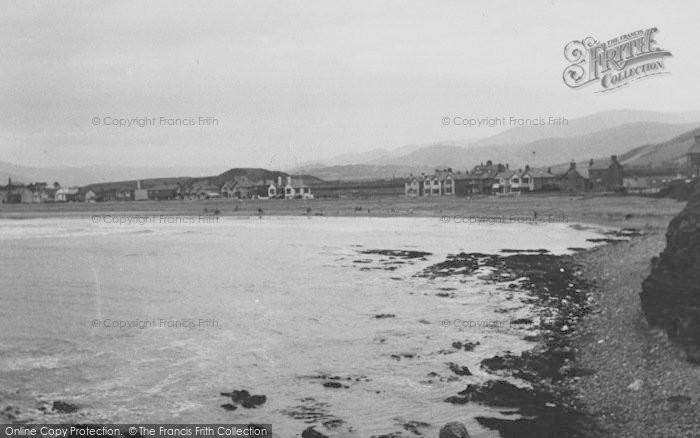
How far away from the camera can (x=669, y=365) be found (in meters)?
12.1

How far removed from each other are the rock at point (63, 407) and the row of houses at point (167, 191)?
113591 millimetres

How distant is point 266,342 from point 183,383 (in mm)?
3989

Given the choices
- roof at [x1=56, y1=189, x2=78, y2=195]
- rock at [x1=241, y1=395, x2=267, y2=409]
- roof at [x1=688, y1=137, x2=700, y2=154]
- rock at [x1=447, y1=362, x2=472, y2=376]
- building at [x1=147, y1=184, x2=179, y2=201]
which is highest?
roof at [x1=688, y1=137, x2=700, y2=154]

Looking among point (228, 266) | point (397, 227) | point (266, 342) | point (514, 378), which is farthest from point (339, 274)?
point (397, 227)

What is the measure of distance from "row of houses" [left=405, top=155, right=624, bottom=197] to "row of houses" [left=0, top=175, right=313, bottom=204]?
28.1 metres

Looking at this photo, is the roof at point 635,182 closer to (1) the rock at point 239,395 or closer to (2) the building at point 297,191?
(2) the building at point 297,191

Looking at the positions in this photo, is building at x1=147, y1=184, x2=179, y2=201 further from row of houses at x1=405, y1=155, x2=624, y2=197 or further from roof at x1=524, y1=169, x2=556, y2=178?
roof at x1=524, y1=169, x2=556, y2=178

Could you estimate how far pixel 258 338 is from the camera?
18500mm

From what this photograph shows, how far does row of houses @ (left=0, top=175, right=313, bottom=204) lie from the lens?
13538 centimetres

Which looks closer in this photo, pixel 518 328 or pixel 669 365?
pixel 669 365

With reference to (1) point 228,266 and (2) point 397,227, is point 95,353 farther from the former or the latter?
(2) point 397,227

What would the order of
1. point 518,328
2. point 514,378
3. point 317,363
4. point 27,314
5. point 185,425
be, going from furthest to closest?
point 27,314
point 518,328
point 317,363
point 514,378
point 185,425
